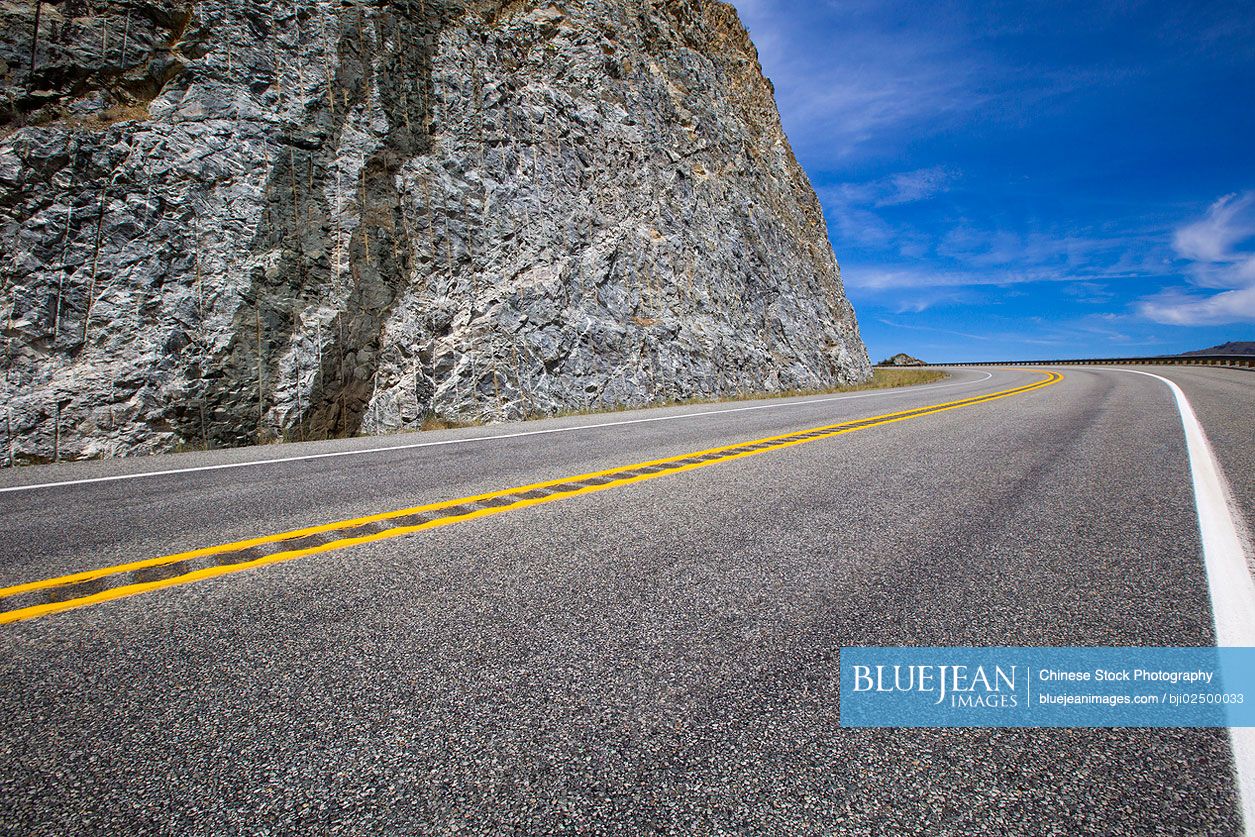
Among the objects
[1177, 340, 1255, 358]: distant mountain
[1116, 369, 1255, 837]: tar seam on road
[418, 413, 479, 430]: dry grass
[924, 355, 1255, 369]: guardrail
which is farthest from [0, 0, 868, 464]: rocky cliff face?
[1177, 340, 1255, 358]: distant mountain

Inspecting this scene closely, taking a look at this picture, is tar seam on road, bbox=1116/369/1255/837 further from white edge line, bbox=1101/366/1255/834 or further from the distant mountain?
the distant mountain

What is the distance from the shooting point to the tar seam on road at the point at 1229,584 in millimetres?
1340

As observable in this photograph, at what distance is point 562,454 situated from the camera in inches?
231

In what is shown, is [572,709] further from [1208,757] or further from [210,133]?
[210,133]

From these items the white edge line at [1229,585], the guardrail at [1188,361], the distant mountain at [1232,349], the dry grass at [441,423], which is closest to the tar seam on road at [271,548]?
the white edge line at [1229,585]

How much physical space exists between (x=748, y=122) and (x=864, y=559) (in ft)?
79.7

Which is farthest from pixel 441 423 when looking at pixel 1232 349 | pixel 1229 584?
pixel 1232 349

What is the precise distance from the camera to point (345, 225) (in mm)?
11023

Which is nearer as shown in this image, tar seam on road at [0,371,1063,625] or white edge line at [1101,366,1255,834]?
white edge line at [1101,366,1255,834]

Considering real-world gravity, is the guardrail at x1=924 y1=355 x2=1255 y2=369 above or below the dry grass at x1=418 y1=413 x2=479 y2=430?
above

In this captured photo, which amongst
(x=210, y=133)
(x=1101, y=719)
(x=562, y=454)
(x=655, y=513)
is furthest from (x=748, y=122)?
(x=1101, y=719)

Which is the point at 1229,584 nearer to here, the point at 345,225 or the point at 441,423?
the point at 441,423

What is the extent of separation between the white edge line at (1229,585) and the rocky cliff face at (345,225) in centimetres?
1025

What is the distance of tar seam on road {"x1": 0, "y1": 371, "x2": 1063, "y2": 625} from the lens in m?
2.39
